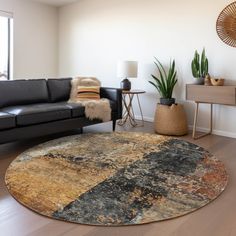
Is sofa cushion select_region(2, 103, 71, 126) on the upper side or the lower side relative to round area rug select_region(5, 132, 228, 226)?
upper

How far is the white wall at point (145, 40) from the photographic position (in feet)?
13.7

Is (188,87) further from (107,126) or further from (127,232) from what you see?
(127,232)

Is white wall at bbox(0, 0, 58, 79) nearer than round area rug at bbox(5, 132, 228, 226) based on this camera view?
No

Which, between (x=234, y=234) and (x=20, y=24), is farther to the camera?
(x=20, y=24)

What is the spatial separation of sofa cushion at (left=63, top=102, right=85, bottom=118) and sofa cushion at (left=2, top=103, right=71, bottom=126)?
0.06 meters

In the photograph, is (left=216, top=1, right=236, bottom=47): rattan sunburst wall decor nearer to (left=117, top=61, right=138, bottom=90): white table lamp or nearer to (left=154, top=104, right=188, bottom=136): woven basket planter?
(left=154, top=104, right=188, bottom=136): woven basket planter

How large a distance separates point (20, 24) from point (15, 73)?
3.17 ft

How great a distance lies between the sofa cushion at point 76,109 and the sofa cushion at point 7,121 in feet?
2.71

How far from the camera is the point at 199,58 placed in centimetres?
421

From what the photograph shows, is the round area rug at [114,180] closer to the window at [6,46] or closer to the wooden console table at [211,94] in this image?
the wooden console table at [211,94]

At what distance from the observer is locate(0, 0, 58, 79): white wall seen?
5.54 meters

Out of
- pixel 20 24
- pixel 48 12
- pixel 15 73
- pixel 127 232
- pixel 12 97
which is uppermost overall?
pixel 48 12

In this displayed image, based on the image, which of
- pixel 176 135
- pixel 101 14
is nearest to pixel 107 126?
pixel 176 135

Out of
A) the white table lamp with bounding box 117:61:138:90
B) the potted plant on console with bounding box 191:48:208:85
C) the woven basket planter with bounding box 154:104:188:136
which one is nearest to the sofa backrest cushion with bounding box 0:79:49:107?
the white table lamp with bounding box 117:61:138:90
